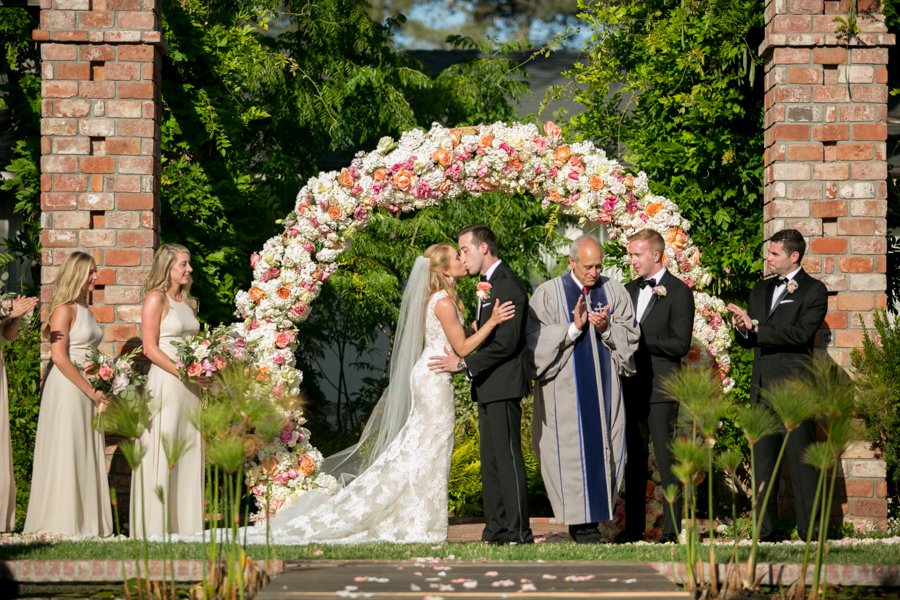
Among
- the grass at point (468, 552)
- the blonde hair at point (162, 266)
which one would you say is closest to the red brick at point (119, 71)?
the blonde hair at point (162, 266)

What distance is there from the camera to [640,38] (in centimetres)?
1036

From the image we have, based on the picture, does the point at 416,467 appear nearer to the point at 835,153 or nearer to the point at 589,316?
the point at 589,316

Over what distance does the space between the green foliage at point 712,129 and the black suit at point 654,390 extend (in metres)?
1.82

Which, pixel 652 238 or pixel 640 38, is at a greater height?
pixel 640 38

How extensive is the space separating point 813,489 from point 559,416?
163 cm

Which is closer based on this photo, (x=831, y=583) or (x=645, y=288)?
(x=831, y=583)

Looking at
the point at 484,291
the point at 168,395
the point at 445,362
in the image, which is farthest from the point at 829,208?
the point at 168,395

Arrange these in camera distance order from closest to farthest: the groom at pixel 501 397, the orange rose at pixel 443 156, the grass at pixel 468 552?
the grass at pixel 468 552 < the groom at pixel 501 397 < the orange rose at pixel 443 156

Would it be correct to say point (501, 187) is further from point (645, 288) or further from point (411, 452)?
point (411, 452)

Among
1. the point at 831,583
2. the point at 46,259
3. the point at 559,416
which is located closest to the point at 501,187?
the point at 559,416

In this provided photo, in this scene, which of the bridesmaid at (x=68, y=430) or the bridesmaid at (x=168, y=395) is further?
the bridesmaid at (x=168, y=395)

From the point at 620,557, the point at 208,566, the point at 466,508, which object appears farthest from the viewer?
the point at 466,508

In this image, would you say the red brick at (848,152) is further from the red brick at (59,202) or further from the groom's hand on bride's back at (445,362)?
the red brick at (59,202)

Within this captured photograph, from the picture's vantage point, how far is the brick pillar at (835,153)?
26.8ft
